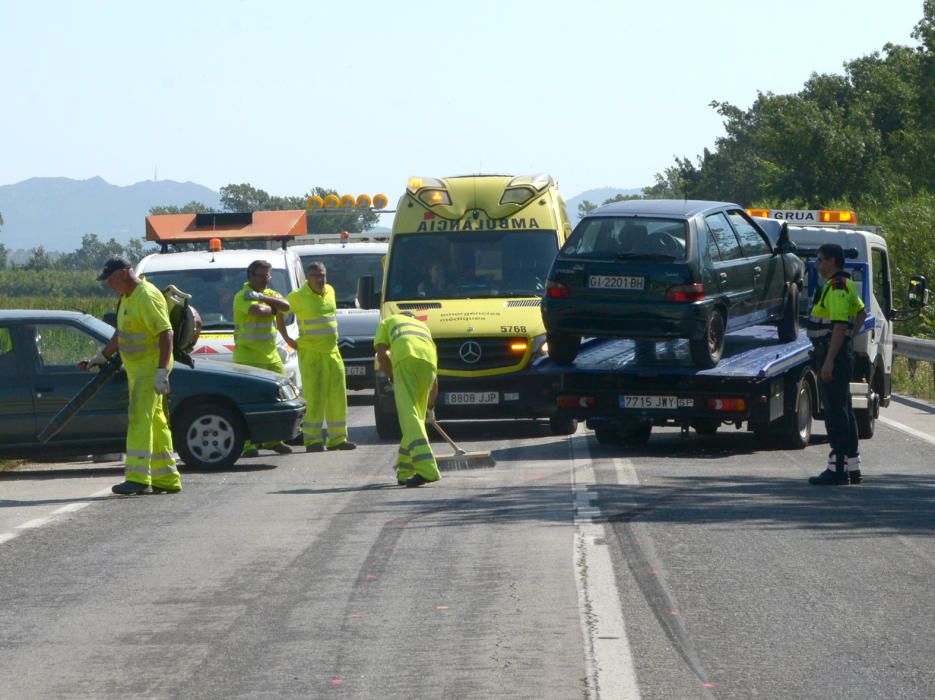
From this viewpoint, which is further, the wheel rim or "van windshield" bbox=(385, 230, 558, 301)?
"van windshield" bbox=(385, 230, 558, 301)

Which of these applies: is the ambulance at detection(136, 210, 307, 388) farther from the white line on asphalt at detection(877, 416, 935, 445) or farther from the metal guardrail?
the metal guardrail

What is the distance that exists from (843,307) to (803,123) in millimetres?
47750

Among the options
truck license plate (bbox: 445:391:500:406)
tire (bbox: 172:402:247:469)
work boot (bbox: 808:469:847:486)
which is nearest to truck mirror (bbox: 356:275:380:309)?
truck license plate (bbox: 445:391:500:406)

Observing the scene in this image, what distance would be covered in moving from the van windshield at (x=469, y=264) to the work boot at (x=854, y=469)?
232 inches

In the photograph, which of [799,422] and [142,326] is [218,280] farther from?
[799,422]

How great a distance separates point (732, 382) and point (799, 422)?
1.36m

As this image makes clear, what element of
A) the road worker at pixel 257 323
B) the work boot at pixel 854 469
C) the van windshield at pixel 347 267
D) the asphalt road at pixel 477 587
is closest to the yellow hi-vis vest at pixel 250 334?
the road worker at pixel 257 323

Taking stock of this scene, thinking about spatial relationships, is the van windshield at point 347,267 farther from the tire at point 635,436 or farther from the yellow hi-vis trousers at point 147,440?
the yellow hi-vis trousers at point 147,440

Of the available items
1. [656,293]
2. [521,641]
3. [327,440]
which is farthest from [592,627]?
[327,440]

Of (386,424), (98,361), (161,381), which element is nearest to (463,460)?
(161,381)

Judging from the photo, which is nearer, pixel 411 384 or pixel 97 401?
pixel 411 384

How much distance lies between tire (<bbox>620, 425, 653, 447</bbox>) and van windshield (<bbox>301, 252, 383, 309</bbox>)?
8.05m

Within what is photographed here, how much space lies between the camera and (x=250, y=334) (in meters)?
16.1

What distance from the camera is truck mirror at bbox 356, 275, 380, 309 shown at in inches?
709
